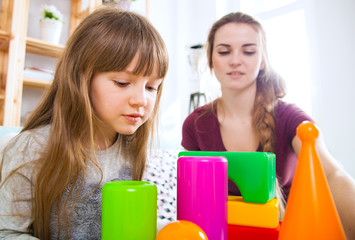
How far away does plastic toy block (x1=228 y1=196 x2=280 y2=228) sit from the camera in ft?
1.57

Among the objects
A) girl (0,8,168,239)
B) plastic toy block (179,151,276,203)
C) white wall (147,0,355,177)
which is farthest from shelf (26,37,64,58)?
plastic toy block (179,151,276,203)

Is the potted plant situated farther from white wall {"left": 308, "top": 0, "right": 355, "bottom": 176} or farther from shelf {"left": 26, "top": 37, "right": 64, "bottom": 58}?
white wall {"left": 308, "top": 0, "right": 355, "bottom": 176}

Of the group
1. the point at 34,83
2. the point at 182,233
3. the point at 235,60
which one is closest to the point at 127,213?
the point at 182,233

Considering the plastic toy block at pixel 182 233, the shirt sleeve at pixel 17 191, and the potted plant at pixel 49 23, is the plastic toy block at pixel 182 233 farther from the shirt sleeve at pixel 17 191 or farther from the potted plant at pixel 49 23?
the potted plant at pixel 49 23

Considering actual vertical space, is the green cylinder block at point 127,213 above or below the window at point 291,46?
below

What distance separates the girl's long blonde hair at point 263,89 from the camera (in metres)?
1.01

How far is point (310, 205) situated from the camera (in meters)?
0.37

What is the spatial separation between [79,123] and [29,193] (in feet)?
0.63

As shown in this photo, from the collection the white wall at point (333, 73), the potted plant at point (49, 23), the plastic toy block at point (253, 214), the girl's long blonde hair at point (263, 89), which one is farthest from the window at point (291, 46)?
the plastic toy block at point (253, 214)

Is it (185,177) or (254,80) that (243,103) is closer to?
(254,80)

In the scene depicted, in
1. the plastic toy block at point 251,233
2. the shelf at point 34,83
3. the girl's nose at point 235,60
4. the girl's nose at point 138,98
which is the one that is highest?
the shelf at point 34,83

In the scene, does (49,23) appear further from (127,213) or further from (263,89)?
(127,213)

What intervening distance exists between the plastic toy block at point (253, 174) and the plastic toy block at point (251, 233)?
0.16 feet

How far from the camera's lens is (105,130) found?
31.1 inches
